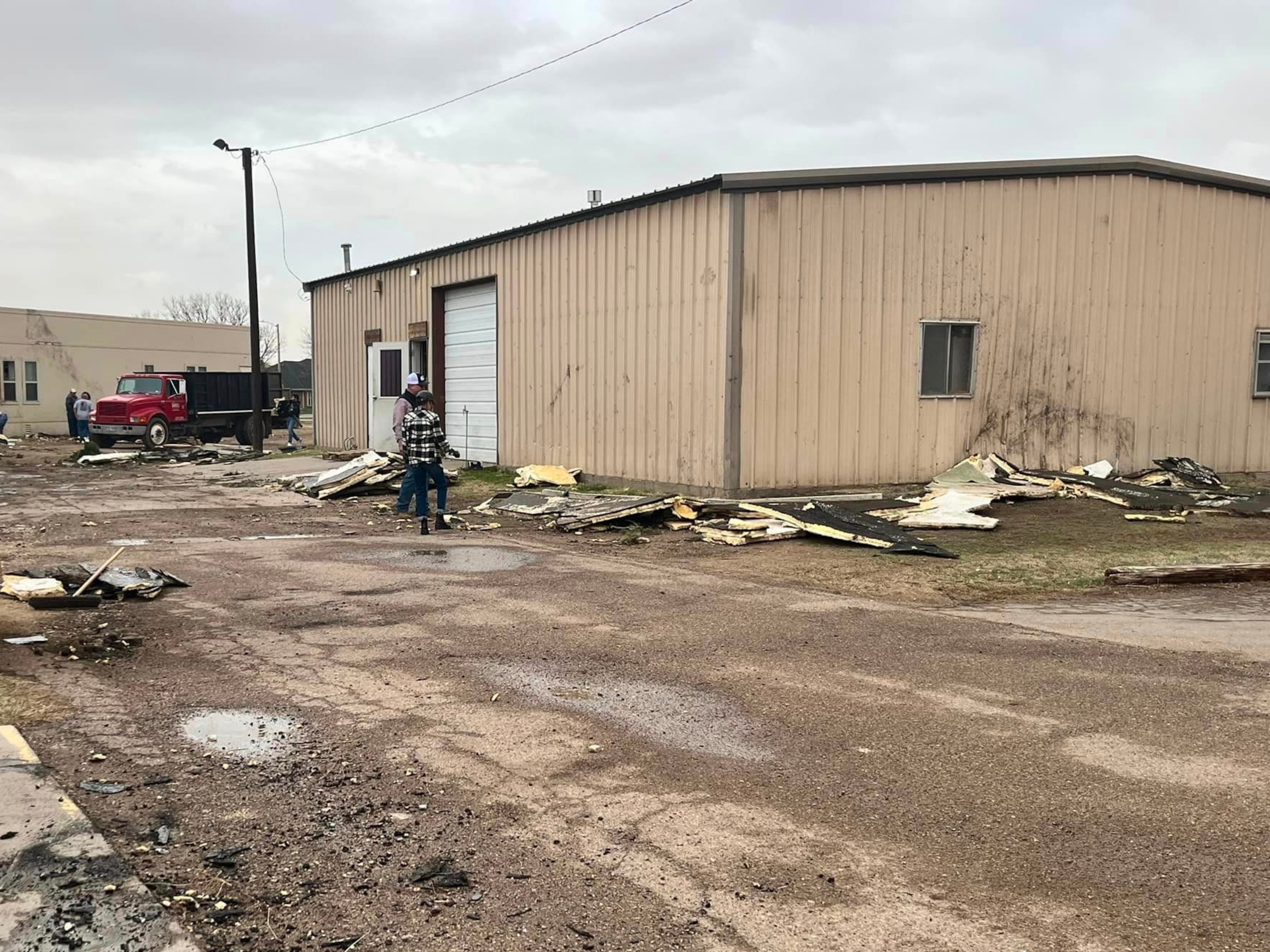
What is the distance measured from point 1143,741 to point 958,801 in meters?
1.31

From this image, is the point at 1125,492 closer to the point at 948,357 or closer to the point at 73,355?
the point at 948,357

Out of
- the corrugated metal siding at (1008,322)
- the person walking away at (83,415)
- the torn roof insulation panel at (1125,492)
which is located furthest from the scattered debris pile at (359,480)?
the person walking away at (83,415)

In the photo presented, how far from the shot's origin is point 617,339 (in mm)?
16219

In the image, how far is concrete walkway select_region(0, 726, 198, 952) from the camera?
2.98 metres

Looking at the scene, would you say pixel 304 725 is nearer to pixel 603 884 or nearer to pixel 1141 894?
pixel 603 884

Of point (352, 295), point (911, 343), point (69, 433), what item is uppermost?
point (352, 295)

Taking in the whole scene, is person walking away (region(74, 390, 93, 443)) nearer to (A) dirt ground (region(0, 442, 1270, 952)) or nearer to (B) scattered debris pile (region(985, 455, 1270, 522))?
(A) dirt ground (region(0, 442, 1270, 952))

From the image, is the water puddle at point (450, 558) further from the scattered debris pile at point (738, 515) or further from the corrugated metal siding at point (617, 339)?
the corrugated metal siding at point (617, 339)

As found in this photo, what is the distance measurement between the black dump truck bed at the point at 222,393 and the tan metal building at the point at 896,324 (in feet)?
54.2

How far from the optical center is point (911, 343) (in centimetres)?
1493

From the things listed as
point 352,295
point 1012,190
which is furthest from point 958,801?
point 352,295

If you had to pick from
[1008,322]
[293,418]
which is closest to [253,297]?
[293,418]

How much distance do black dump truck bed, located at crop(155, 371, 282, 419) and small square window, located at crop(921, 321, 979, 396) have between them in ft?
71.3

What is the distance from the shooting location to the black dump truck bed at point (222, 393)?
31.3 metres
